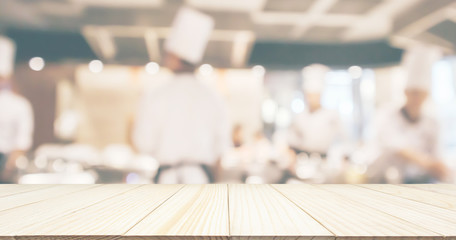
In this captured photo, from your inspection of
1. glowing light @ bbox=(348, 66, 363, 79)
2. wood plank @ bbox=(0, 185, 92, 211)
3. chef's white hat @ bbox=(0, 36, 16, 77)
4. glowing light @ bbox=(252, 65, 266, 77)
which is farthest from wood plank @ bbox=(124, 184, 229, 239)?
glowing light @ bbox=(348, 66, 363, 79)

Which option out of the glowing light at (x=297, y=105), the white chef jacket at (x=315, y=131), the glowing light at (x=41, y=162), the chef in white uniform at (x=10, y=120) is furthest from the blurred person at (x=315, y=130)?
the chef in white uniform at (x=10, y=120)

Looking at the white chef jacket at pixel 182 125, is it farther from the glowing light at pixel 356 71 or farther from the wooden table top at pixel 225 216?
the glowing light at pixel 356 71

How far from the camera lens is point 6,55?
337cm

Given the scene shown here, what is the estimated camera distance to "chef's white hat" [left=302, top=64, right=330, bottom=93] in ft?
11.6

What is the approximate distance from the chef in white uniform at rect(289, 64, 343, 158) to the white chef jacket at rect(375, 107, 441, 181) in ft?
1.60

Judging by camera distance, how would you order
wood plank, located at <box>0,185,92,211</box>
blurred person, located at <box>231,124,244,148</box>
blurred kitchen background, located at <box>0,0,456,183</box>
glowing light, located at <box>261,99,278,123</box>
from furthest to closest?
1. glowing light, located at <box>261,99,278,123</box>
2. blurred person, located at <box>231,124,244,148</box>
3. blurred kitchen background, located at <box>0,0,456,183</box>
4. wood plank, located at <box>0,185,92,211</box>

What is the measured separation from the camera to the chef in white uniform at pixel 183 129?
7.48 feet

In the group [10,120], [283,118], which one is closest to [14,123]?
[10,120]

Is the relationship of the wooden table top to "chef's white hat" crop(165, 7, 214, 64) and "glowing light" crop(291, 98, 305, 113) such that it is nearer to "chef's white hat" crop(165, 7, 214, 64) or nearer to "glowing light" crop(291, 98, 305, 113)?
"chef's white hat" crop(165, 7, 214, 64)

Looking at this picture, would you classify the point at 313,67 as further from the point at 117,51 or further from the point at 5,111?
the point at 5,111

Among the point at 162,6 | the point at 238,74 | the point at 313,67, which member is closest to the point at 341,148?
the point at 313,67

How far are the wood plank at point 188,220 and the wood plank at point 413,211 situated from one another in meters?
0.32

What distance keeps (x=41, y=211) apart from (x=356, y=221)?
0.57m

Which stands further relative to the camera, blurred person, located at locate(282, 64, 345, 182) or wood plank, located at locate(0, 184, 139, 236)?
blurred person, located at locate(282, 64, 345, 182)
